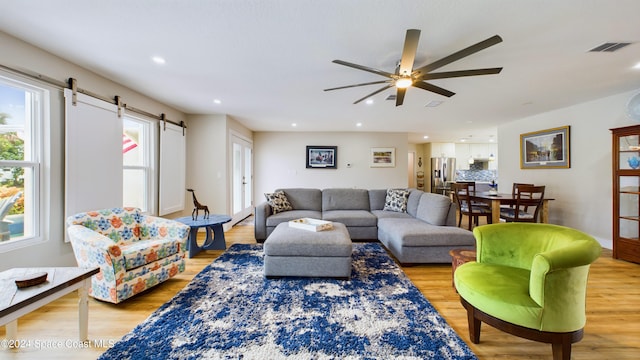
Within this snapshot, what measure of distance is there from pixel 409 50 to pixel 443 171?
26.1ft

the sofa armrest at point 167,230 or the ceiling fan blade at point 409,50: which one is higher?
the ceiling fan blade at point 409,50

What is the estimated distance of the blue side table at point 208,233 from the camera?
10.5ft

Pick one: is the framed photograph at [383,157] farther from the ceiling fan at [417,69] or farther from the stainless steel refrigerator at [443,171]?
the ceiling fan at [417,69]

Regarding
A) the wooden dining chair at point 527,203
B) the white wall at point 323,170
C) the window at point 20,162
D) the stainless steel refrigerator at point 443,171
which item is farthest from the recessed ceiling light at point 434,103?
the stainless steel refrigerator at point 443,171

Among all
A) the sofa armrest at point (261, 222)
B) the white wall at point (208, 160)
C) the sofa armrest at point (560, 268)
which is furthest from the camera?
the white wall at point (208, 160)

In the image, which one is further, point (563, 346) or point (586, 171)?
point (586, 171)

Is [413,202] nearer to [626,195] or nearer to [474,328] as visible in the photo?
[474,328]

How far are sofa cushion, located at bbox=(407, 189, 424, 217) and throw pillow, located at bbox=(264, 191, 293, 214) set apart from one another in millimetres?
2154

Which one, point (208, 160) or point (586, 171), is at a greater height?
point (208, 160)

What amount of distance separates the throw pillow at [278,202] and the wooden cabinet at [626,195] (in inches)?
188

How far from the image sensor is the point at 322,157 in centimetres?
667

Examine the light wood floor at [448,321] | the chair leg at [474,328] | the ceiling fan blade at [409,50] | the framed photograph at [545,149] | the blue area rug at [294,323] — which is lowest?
the light wood floor at [448,321]

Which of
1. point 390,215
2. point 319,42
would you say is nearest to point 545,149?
point 390,215

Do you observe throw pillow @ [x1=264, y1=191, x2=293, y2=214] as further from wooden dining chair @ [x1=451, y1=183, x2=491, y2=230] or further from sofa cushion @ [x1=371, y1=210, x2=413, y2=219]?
wooden dining chair @ [x1=451, y1=183, x2=491, y2=230]
